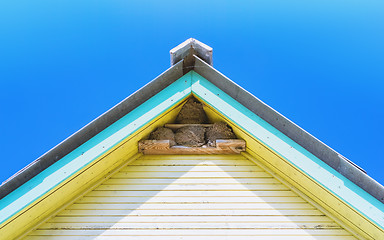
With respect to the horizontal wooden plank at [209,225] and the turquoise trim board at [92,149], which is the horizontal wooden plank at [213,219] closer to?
the horizontal wooden plank at [209,225]

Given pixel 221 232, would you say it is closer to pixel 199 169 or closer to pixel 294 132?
pixel 199 169

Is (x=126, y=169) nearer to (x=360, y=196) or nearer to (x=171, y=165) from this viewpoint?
(x=171, y=165)

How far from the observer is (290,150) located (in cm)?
268

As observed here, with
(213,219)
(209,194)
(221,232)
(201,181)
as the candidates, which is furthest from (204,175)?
(221,232)

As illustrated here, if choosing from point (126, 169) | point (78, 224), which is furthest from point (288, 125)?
point (78, 224)

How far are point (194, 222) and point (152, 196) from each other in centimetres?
54

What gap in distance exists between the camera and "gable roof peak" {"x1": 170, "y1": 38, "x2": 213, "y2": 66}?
308cm

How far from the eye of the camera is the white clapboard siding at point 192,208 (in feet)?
8.90

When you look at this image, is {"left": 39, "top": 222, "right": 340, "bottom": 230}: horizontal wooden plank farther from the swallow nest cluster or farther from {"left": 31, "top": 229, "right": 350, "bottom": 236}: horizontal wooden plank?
the swallow nest cluster

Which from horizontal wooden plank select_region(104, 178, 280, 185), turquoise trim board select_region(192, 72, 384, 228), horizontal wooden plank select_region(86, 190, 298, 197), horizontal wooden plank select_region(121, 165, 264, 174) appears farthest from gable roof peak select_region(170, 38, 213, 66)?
horizontal wooden plank select_region(86, 190, 298, 197)

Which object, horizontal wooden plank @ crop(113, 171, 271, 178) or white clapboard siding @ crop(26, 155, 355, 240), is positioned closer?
white clapboard siding @ crop(26, 155, 355, 240)

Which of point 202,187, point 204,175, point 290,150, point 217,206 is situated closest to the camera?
point 290,150

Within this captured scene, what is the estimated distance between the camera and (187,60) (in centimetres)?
313

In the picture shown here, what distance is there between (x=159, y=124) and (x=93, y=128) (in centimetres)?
81
